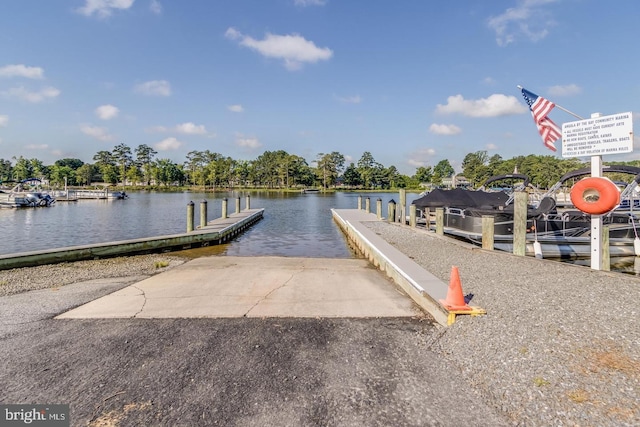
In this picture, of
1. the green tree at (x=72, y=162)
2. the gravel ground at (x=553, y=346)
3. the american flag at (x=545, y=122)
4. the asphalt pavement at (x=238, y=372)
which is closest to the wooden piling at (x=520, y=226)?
the american flag at (x=545, y=122)

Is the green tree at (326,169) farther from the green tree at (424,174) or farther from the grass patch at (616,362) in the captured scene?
the grass patch at (616,362)

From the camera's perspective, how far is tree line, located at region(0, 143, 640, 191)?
9738 centimetres

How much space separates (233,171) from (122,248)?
98132mm

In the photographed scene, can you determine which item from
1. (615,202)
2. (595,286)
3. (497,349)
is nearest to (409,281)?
(497,349)

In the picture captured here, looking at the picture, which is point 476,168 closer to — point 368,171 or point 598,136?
point 368,171

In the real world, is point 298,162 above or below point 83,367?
above

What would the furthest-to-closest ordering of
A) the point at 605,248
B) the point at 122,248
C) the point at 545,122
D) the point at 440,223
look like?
the point at 440,223
the point at 122,248
the point at 605,248
the point at 545,122

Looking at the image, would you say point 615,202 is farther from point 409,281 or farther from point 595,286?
point 409,281

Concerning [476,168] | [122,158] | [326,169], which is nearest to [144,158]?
[122,158]

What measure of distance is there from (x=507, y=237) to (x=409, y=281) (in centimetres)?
940

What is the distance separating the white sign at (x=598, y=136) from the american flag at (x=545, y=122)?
505 mm

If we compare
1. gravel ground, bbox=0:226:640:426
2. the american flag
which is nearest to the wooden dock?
gravel ground, bbox=0:226:640:426

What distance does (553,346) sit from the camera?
3686 millimetres

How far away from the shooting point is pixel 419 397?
3031 millimetres
